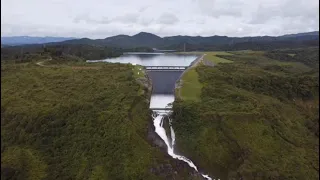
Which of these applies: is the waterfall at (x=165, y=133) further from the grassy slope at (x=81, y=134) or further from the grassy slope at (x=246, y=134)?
the grassy slope at (x=81, y=134)

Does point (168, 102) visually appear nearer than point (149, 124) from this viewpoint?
No

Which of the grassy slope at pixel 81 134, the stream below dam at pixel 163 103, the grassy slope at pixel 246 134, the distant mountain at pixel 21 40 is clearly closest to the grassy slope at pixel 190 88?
the grassy slope at pixel 246 134

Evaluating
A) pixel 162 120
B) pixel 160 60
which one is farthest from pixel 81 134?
pixel 160 60

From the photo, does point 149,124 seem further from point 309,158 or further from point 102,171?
point 309,158

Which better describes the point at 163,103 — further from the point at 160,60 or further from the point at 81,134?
the point at 160,60

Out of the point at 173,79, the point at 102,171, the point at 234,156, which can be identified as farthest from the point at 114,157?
the point at 173,79
